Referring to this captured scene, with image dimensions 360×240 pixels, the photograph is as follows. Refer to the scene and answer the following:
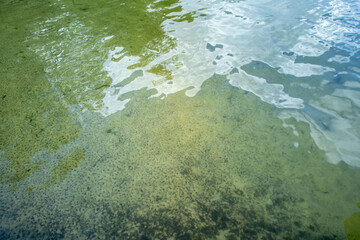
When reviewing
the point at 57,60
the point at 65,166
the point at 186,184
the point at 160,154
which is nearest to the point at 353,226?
the point at 186,184

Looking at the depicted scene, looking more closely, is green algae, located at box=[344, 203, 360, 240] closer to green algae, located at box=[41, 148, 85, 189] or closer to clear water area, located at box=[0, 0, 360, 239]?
clear water area, located at box=[0, 0, 360, 239]

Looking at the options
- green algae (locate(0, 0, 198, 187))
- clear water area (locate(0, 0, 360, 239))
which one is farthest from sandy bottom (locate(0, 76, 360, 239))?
green algae (locate(0, 0, 198, 187))

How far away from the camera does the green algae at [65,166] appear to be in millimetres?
1499

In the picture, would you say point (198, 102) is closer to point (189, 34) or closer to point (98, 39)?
point (189, 34)

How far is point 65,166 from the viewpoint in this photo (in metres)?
1.58

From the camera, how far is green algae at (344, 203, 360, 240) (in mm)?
1147

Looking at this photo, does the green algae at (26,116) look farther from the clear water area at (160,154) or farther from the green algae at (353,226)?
the green algae at (353,226)

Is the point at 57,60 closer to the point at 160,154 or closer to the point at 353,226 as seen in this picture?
the point at 160,154

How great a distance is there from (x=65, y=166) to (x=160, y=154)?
690mm

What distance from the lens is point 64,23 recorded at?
3.67 metres

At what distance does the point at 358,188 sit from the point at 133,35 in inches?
121

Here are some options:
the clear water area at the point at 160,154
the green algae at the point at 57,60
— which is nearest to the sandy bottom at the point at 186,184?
the clear water area at the point at 160,154

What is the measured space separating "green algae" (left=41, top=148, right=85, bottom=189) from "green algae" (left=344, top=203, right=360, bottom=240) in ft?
5.63

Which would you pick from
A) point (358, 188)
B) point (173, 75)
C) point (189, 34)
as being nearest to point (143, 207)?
point (358, 188)
